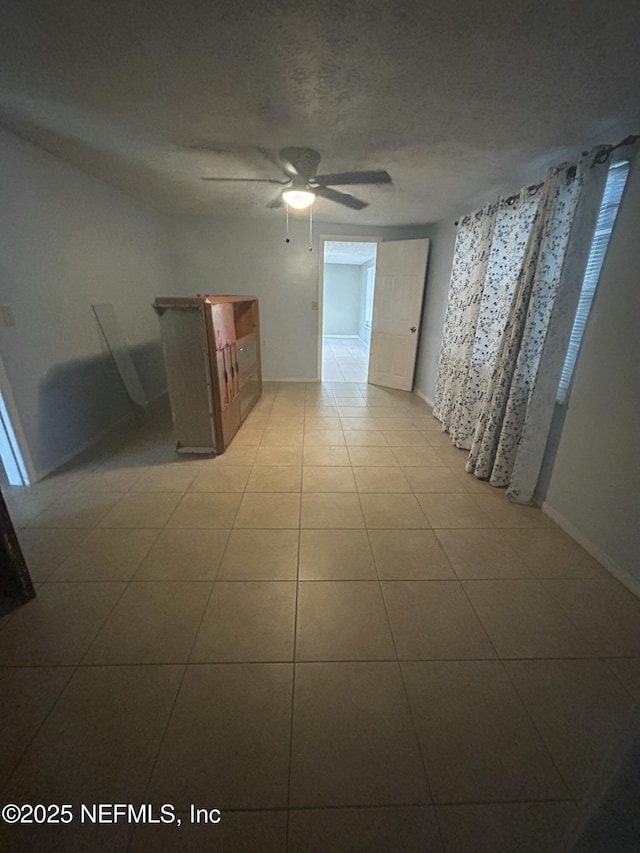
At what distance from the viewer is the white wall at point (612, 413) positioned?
1588mm

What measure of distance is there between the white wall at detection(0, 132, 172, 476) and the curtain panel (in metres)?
3.24

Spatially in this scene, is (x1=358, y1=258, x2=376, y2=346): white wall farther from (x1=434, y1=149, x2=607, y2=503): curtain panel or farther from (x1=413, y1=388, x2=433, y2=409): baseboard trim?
(x1=434, y1=149, x2=607, y2=503): curtain panel

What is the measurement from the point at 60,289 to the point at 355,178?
231 cm

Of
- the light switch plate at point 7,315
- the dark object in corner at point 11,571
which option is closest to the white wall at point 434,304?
the light switch plate at point 7,315

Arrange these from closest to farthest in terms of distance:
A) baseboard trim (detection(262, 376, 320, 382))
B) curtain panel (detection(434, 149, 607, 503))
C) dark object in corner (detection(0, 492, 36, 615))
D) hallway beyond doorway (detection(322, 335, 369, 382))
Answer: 1. dark object in corner (detection(0, 492, 36, 615))
2. curtain panel (detection(434, 149, 607, 503))
3. baseboard trim (detection(262, 376, 320, 382))
4. hallway beyond doorway (detection(322, 335, 369, 382))

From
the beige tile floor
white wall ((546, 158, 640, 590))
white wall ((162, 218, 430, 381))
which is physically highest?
white wall ((162, 218, 430, 381))

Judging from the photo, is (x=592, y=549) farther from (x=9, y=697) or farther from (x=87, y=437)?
(x=87, y=437)

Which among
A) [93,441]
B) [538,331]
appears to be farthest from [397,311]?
[93,441]

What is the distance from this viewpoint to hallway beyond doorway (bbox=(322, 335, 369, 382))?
5363mm

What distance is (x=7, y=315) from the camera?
2066 mm

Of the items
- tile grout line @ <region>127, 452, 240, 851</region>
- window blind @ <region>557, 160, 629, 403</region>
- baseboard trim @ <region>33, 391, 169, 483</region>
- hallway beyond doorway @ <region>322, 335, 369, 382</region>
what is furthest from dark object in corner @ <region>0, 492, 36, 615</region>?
hallway beyond doorway @ <region>322, 335, 369, 382</region>

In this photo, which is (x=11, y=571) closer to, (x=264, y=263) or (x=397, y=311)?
(x=264, y=263)

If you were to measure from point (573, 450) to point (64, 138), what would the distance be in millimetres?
3714

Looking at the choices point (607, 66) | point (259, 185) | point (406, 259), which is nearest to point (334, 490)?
point (607, 66)
